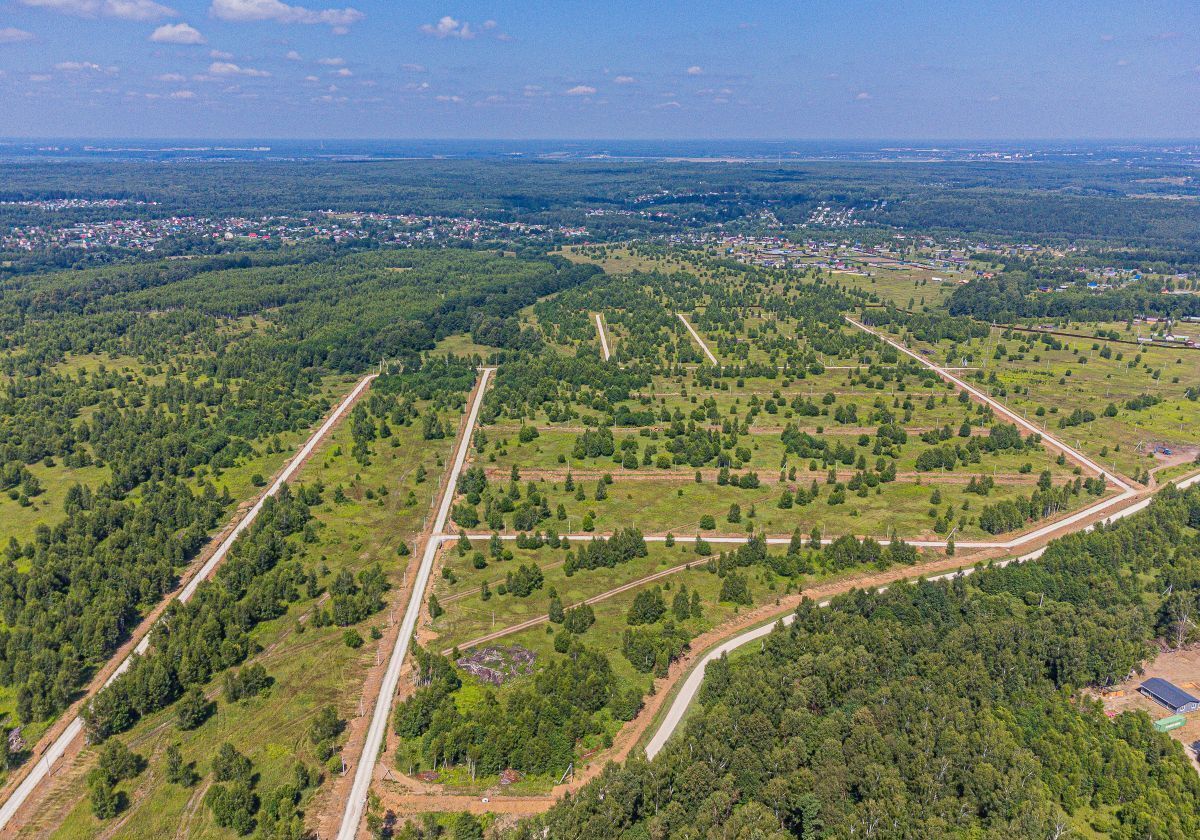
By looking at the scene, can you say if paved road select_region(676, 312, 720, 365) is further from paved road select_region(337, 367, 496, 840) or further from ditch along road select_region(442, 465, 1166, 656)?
ditch along road select_region(442, 465, 1166, 656)

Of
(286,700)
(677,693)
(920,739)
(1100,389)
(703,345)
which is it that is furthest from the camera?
(703,345)

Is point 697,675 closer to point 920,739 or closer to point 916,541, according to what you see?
point 920,739

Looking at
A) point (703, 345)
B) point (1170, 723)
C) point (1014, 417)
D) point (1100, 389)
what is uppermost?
point (703, 345)

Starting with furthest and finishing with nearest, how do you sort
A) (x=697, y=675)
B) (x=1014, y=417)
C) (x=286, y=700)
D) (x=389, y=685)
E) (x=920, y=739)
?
(x=1014, y=417) < (x=697, y=675) < (x=389, y=685) < (x=286, y=700) < (x=920, y=739)

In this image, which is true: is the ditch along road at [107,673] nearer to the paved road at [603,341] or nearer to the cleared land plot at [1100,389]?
the paved road at [603,341]

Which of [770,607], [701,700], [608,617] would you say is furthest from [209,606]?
[770,607]

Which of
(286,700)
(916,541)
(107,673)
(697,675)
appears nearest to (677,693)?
(697,675)

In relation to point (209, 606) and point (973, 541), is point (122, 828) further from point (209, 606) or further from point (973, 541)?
point (973, 541)

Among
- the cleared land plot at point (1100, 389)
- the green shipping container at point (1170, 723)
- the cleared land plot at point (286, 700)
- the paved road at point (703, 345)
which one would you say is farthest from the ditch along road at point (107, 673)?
the cleared land plot at point (1100, 389)
